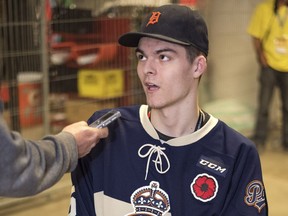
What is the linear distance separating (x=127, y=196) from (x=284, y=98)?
3082 mm

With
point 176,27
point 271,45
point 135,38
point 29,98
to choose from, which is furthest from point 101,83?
point 176,27

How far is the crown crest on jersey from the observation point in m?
1.53

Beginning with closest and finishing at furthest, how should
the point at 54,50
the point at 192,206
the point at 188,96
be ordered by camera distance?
the point at 192,206 < the point at 188,96 < the point at 54,50

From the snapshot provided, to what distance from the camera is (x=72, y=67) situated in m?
3.68

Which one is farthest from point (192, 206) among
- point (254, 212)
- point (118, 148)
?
point (118, 148)

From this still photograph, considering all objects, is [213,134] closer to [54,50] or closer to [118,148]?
[118,148]

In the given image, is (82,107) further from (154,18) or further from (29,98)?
(154,18)

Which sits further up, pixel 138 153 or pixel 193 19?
pixel 193 19

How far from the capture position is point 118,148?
5.29 feet

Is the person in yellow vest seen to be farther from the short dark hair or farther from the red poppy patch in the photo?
the red poppy patch

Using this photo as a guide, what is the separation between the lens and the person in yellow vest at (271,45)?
4.11 metres

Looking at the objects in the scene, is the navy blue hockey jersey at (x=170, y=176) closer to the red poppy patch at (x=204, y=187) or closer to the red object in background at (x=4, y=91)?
the red poppy patch at (x=204, y=187)

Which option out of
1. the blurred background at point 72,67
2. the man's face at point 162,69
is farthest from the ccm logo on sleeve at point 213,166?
the blurred background at point 72,67

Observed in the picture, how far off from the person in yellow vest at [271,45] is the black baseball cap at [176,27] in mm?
2730
